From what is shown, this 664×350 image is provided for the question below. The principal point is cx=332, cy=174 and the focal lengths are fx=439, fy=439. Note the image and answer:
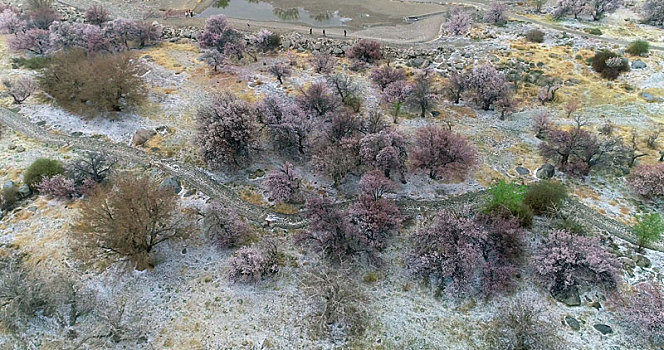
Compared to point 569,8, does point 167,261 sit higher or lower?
lower

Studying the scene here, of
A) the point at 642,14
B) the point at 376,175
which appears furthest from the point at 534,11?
the point at 376,175

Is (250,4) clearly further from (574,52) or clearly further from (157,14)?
(574,52)

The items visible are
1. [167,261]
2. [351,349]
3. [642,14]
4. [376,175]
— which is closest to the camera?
[351,349]

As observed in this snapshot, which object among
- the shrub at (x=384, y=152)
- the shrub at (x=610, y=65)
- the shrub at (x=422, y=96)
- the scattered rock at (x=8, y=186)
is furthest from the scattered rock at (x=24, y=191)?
the shrub at (x=610, y=65)

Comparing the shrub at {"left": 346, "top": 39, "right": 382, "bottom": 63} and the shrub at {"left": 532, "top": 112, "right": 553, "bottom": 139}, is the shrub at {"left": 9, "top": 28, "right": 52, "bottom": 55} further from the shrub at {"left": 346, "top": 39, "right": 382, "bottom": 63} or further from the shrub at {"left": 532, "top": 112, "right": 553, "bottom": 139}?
the shrub at {"left": 532, "top": 112, "right": 553, "bottom": 139}

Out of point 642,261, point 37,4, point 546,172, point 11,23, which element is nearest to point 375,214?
point 546,172

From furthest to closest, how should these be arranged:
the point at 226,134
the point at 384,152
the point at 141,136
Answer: the point at 141,136 < the point at 226,134 < the point at 384,152

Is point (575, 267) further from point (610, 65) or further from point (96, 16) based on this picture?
point (96, 16)
